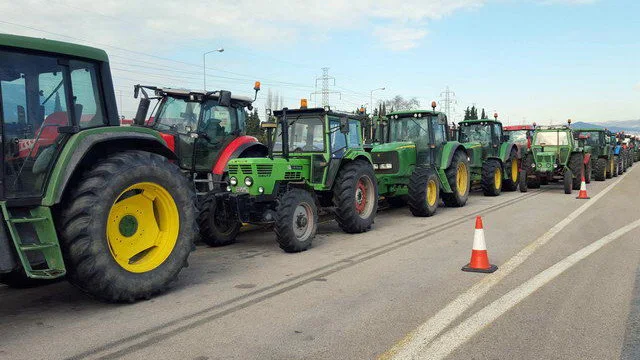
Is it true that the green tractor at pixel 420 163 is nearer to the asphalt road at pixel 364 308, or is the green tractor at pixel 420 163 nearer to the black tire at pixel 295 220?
the asphalt road at pixel 364 308

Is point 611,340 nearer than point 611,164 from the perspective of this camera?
Yes

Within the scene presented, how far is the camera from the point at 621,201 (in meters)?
13.4

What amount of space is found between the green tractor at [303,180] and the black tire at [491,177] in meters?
6.70

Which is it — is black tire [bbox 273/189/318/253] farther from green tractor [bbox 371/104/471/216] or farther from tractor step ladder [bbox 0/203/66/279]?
green tractor [bbox 371/104/471/216]

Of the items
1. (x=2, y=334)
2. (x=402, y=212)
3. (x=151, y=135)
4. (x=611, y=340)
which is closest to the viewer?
(x=611, y=340)

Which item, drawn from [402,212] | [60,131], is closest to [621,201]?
[402,212]

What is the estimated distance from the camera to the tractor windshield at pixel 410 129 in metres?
12.3

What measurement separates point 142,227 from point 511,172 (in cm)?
1401

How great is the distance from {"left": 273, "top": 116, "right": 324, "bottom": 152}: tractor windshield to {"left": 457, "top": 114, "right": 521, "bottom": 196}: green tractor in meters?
7.09

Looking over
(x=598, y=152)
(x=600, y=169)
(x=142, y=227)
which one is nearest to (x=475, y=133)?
(x=600, y=169)

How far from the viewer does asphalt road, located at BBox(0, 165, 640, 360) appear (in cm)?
387

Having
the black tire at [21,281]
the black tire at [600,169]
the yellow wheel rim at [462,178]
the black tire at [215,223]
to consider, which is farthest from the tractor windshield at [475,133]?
the black tire at [21,281]

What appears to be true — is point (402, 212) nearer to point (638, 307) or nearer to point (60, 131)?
point (638, 307)

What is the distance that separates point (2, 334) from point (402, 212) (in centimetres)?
918
